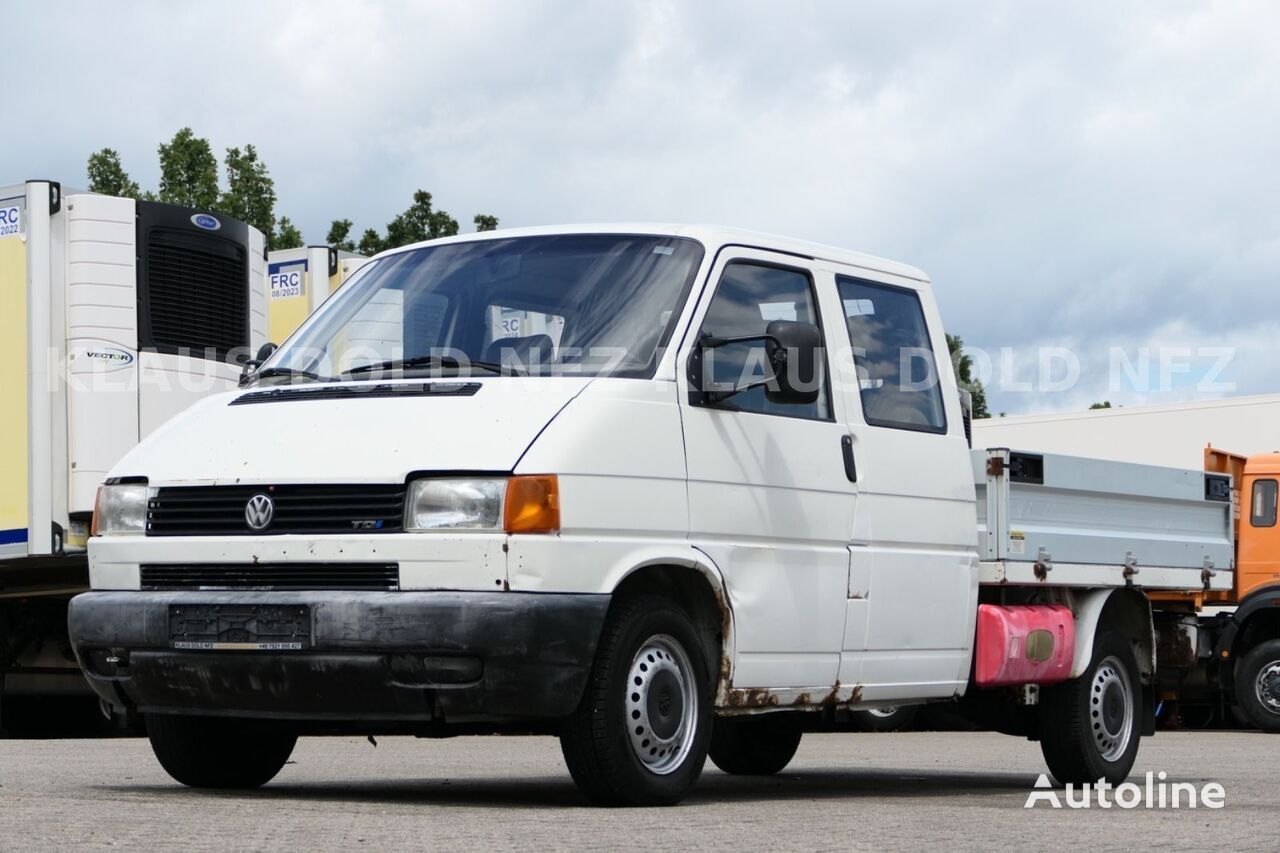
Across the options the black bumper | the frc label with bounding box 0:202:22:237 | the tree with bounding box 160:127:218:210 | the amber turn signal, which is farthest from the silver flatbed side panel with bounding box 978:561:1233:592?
the tree with bounding box 160:127:218:210

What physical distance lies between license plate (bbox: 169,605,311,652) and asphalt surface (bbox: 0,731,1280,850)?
1.79 ft

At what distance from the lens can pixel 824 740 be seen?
58.0 ft

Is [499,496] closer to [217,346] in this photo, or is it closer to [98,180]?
[217,346]

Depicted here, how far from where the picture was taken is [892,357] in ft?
29.4

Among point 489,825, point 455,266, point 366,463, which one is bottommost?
point 489,825

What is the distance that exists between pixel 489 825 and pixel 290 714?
891 millimetres

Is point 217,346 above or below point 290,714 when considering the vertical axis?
above

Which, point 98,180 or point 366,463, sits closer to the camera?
point 366,463

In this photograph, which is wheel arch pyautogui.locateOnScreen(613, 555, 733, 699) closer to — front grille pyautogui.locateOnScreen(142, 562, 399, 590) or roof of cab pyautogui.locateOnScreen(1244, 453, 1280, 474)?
front grille pyautogui.locateOnScreen(142, 562, 399, 590)

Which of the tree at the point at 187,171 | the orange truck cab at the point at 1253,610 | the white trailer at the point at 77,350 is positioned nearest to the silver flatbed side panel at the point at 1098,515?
the white trailer at the point at 77,350

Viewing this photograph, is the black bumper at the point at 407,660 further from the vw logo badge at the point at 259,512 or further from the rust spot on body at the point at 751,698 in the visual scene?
the rust spot on body at the point at 751,698

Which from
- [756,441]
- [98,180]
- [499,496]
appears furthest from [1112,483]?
[98,180]

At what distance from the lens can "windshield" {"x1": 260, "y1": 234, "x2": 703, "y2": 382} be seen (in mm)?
7688

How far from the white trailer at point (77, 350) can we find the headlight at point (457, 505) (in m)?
7.47
